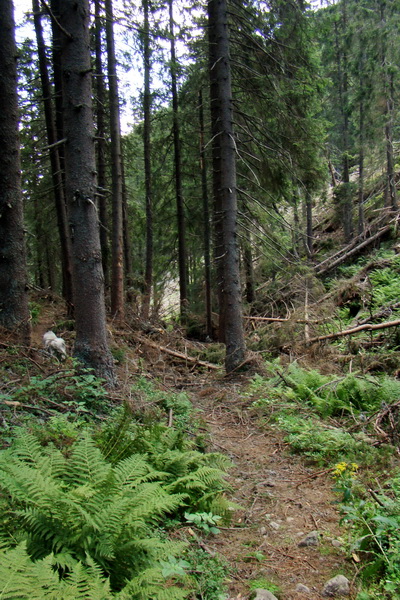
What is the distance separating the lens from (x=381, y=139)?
16422 mm

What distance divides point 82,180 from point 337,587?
5580 mm

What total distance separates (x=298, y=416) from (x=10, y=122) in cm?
685

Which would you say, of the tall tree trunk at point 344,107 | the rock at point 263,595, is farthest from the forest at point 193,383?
the tall tree trunk at point 344,107

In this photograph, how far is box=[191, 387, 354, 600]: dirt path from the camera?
2.90 meters

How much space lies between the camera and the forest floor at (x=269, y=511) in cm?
290

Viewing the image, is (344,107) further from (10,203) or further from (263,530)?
(263,530)

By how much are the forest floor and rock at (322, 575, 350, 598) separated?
61mm

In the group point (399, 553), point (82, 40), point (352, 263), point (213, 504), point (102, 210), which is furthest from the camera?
point (352, 263)

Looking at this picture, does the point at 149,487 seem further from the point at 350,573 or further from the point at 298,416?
the point at 298,416

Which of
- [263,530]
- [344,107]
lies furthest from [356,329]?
[344,107]

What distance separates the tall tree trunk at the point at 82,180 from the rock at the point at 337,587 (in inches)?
163

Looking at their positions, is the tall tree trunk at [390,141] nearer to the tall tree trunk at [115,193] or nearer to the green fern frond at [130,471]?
the tall tree trunk at [115,193]

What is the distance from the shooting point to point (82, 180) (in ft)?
19.5

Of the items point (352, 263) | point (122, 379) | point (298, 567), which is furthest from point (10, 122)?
point (352, 263)
